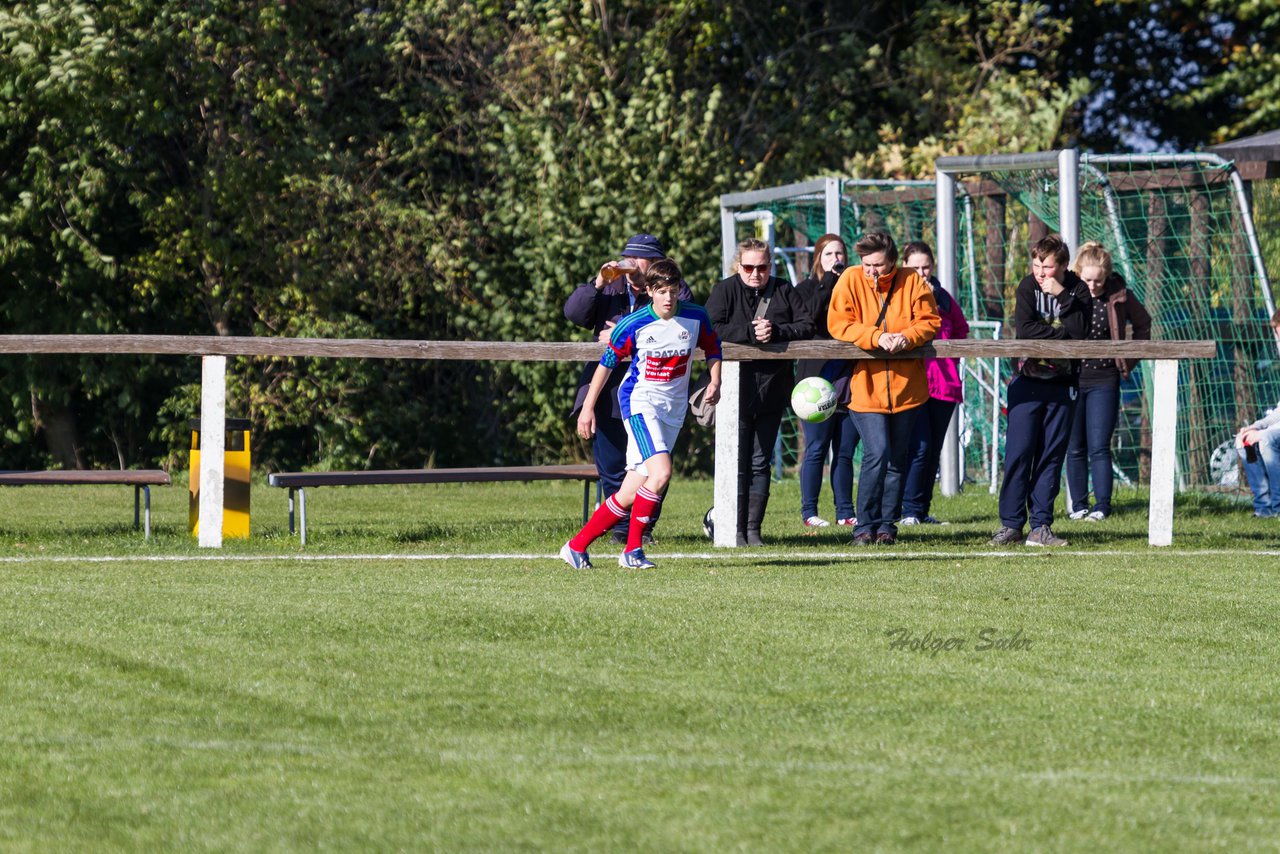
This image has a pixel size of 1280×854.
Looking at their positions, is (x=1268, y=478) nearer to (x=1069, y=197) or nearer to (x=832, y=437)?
(x=1069, y=197)

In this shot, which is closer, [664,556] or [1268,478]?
[664,556]

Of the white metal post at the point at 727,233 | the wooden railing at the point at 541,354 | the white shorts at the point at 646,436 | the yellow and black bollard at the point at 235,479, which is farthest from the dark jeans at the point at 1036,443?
the white metal post at the point at 727,233

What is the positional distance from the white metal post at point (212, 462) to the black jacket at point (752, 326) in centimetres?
292

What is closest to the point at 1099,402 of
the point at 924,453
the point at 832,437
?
the point at 924,453

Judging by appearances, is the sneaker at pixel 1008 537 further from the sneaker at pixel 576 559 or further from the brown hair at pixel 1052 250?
the sneaker at pixel 576 559

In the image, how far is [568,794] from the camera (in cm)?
475

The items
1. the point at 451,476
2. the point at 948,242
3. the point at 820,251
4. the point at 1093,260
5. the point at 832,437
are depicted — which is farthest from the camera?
the point at 948,242

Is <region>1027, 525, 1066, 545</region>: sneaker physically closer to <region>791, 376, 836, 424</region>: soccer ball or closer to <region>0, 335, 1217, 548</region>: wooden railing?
<region>0, 335, 1217, 548</region>: wooden railing

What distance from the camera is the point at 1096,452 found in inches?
512

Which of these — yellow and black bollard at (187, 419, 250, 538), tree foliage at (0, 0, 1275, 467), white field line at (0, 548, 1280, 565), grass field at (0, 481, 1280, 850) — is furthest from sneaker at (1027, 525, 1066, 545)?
tree foliage at (0, 0, 1275, 467)

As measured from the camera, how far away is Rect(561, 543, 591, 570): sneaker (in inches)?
374

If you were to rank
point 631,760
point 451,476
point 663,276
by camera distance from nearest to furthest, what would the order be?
point 631,760
point 663,276
point 451,476

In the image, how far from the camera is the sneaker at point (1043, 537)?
35.8ft

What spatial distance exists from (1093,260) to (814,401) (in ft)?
7.99
